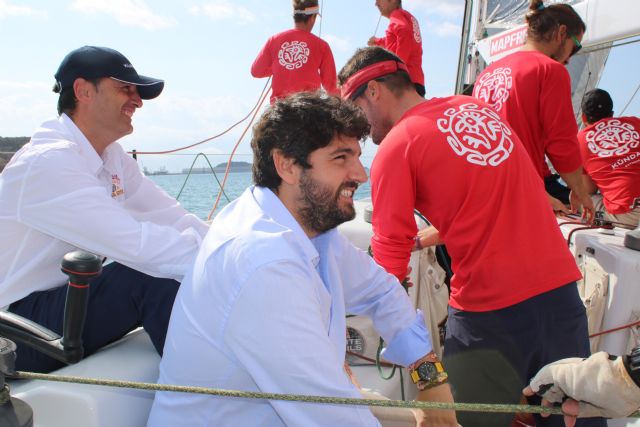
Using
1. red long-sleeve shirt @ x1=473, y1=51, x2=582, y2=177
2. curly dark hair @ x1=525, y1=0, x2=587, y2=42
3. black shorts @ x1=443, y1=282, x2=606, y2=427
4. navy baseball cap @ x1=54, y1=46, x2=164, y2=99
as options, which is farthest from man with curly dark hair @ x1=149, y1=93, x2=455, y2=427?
curly dark hair @ x1=525, y1=0, x2=587, y2=42

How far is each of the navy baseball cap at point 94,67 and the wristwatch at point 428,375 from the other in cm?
143

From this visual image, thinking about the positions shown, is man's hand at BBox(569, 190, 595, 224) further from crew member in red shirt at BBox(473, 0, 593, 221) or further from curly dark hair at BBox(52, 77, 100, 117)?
curly dark hair at BBox(52, 77, 100, 117)

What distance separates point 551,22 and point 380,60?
103cm

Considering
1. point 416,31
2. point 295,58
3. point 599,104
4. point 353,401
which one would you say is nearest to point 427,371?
point 353,401

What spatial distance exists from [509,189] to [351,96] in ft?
2.09

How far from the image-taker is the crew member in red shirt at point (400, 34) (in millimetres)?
4457

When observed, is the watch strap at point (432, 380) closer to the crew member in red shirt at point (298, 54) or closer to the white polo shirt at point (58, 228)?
the white polo shirt at point (58, 228)

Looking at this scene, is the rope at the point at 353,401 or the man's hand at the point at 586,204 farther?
the man's hand at the point at 586,204

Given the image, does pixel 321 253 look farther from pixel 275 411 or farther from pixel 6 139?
pixel 6 139

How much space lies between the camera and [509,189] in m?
1.65

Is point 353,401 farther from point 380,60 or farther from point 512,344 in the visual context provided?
point 380,60

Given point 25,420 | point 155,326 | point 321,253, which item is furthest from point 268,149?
Answer: point 25,420

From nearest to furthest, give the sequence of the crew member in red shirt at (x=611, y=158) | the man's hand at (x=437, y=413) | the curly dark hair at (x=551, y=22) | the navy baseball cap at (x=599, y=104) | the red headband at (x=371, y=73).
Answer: the man's hand at (x=437, y=413) → the red headband at (x=371, y=73) → the curly dark hair at (x=551, y=22) → the crew member in red shirt at (x=611, y=158) → the navy baseball cap at (x=599, y=104)

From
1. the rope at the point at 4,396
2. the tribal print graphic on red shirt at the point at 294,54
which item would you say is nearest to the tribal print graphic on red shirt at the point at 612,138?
the tribal print graphic on red shirt at the point at 294,54
